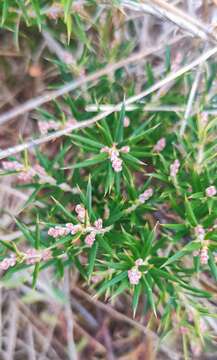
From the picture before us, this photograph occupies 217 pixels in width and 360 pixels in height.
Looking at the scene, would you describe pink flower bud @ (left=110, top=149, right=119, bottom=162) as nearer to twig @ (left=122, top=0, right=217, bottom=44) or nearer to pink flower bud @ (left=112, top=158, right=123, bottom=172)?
pink flower bud @ (left=112, top=158, right=123, bottom=172)

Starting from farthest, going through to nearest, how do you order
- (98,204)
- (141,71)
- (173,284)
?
(141,71) → (98,204) → (173,284)

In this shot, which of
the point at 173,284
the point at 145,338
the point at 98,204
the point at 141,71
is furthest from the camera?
the point at 145,338

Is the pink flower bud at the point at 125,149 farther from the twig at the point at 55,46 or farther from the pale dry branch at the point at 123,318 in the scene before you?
the pale dry branch at the point at 123,318

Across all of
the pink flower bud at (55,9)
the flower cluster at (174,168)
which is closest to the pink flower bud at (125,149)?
the flower cluster at (174,168)

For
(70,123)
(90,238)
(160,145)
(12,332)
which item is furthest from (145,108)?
(12,332)

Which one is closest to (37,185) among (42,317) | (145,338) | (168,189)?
(168,189)

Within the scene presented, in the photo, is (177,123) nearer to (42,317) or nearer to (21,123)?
(21,123)
